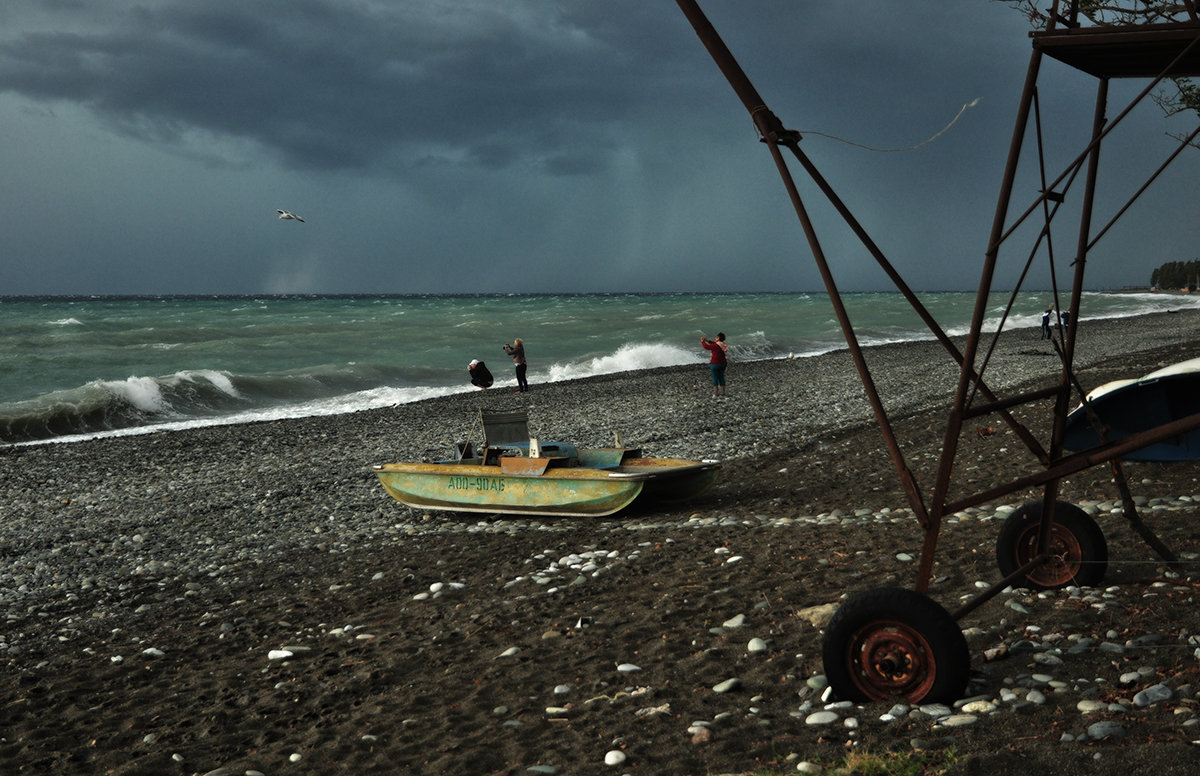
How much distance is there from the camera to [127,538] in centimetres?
1653

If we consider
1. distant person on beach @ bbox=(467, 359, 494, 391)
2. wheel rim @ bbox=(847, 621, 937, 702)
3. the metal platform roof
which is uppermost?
the metal platform roof

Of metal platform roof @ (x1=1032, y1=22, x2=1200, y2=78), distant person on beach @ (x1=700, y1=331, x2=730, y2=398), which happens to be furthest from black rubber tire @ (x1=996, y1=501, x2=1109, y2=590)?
distant person on beach @ (x1=700, y1=331, x2=730, y2=398)

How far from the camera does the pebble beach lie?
597 cm

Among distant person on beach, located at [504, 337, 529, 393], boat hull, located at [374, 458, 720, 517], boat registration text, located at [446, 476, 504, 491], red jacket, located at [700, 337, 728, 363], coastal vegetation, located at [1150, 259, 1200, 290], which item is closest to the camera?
boat hull, located at [374, 458, 720, 517]

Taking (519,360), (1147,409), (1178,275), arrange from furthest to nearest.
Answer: (1178,275) → (519,360) → (1147,409)

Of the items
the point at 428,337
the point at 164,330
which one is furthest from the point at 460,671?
the point at 164,330

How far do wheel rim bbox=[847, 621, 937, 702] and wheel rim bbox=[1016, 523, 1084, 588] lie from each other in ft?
8.61

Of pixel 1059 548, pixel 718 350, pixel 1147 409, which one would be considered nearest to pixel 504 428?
pixel 1059 548

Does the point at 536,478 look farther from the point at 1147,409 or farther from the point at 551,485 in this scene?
the point at 1147,409

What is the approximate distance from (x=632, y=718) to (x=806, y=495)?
897 cm

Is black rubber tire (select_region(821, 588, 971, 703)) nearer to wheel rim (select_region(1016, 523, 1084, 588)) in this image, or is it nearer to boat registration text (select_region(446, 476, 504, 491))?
wheel rim (select_region(1016, 523, 1084, 588))

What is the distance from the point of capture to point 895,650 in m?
6.05

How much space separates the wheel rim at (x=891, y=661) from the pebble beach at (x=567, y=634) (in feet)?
0.59

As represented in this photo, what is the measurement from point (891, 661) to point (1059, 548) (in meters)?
3.07
